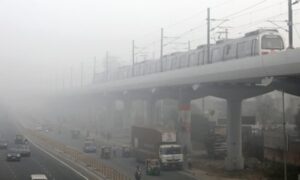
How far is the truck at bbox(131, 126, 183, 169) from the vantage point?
45812 mm

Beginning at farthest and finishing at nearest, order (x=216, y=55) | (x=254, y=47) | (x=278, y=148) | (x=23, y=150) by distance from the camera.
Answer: (x=23, y=150), (x=278, y=148), (x=216, y=55), (x=254, y=47)

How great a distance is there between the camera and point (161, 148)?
46000 millimetres

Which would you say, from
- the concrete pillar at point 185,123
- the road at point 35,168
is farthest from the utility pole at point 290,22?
the concrete pillar at point 185,123

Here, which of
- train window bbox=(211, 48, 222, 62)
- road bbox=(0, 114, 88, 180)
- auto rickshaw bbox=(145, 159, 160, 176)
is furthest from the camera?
train window bbox=(211, 48, 222, 62)

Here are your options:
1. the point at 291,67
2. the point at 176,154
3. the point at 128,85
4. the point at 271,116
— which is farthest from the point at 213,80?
the point at 271,116

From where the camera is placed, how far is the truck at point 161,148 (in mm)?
45812

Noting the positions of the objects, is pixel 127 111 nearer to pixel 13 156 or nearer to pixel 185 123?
pixel 185 123

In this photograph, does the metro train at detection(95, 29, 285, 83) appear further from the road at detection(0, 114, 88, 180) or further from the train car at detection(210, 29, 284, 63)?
the road at detection(0, 114, 88, 180)

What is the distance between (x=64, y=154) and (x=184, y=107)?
15843mm

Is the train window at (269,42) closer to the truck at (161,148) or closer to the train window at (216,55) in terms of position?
the train window at (216,55)

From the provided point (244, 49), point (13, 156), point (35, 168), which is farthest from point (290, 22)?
point (13, 156)

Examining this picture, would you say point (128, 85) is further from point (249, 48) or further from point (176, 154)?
point (249, 48)

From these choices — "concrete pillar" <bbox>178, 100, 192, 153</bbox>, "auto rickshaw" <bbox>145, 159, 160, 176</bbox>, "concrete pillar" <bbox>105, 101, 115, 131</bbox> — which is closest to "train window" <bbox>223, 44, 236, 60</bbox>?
"auto rickshaw" <bbox>145, 159, 160, 176</bbox>

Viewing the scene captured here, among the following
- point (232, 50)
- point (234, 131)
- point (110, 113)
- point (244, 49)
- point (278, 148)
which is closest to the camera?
point (244, 49)
